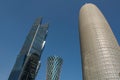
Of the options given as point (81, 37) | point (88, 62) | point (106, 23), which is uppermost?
point (106, 23)

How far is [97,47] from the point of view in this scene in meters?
112

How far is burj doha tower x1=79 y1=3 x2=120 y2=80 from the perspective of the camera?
101m

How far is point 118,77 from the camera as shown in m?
98.2

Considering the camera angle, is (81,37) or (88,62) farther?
(81,37)

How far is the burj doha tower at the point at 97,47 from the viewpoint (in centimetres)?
10131

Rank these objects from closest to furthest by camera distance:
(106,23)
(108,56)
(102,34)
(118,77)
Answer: (118,77) < (108,56) < (102,34) < (106,23)

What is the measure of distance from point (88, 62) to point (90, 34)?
65.9 ft

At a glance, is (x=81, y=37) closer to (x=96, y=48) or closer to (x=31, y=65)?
(x=96, y=48)

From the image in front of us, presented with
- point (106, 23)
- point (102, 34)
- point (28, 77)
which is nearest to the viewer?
point (102, 34)

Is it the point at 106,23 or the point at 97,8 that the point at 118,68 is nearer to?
the point at 106,23

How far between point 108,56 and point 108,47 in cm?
664

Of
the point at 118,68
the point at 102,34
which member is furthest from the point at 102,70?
the point at 102,34

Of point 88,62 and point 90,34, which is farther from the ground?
point 90,34

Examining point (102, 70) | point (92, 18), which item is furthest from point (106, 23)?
point (102, 70)
